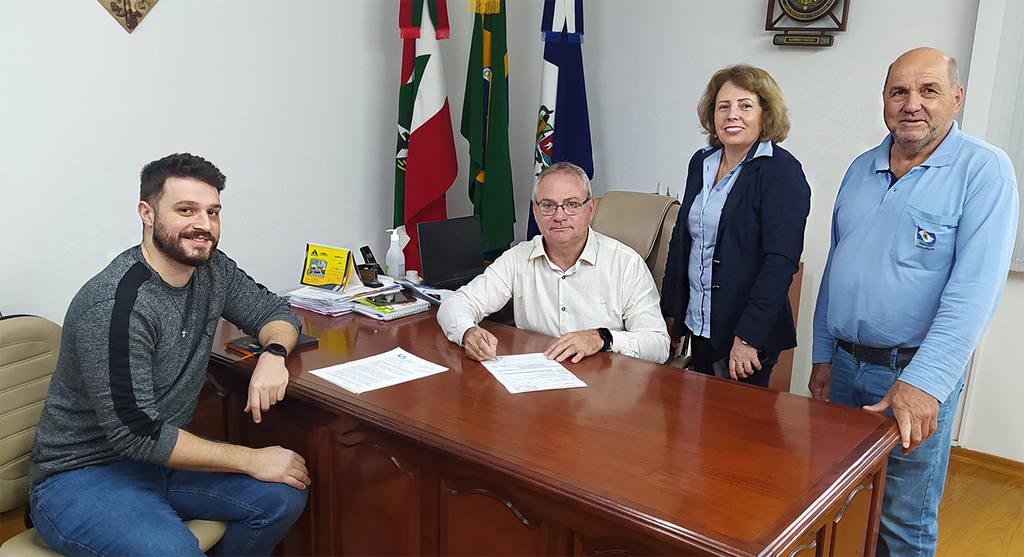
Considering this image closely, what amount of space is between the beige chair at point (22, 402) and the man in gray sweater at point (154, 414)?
0.37ft

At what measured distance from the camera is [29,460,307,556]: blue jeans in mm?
1539

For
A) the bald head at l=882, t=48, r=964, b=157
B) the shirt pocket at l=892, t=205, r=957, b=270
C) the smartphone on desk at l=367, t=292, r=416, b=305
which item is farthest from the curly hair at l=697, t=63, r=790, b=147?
the smartphone on desk at l=367, t=292, r=416, b=305

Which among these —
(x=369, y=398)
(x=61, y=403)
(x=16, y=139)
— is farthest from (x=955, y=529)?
(x=16, y=139)

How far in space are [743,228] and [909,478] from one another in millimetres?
777

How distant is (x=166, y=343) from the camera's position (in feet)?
5.59

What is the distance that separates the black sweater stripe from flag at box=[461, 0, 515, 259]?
207 centimetres

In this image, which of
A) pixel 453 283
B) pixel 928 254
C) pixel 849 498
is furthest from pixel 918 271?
pixel 453 283

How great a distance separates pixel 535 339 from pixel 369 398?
2.07ft

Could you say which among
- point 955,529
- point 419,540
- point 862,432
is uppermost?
point 862,432

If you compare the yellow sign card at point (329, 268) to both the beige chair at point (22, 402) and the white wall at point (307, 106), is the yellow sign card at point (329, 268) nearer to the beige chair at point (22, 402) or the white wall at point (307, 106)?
the white wall at point (307, 106)

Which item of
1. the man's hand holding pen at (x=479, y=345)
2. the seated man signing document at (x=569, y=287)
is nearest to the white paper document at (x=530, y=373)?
the man's hand holding pen at (x=479, y=345)

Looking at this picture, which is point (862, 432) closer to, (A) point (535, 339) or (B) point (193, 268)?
(A) point (535, 339)

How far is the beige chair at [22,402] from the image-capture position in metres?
1.75

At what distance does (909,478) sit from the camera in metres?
1.75
